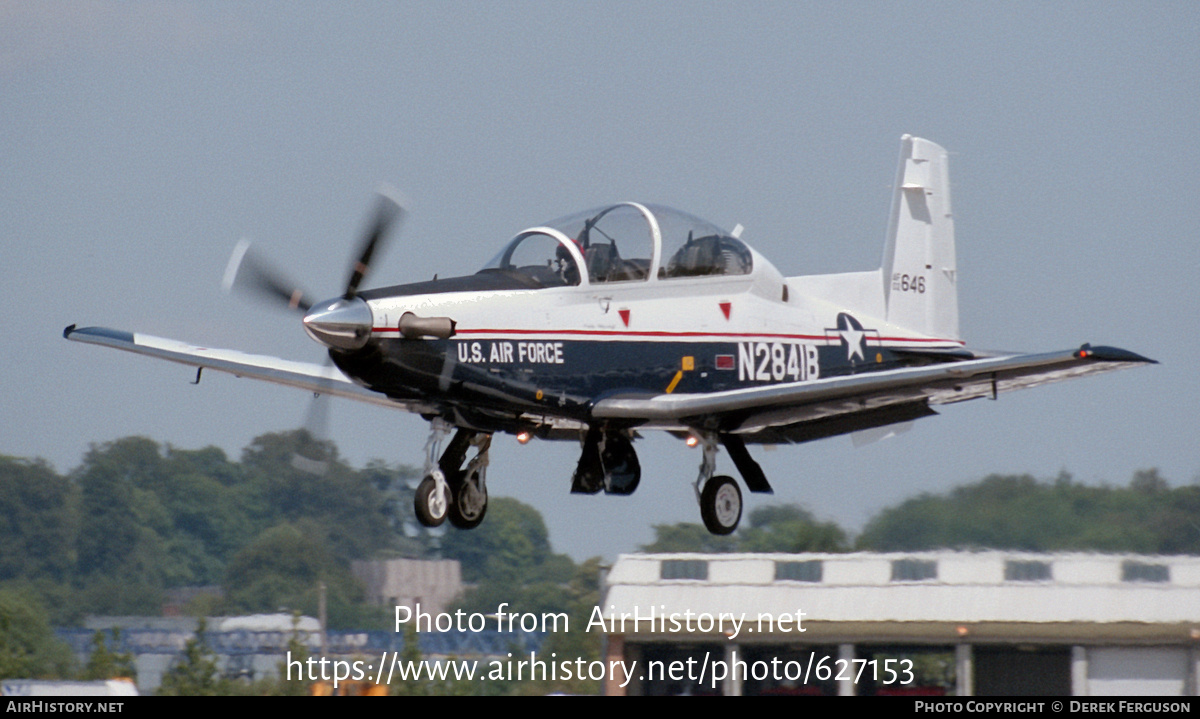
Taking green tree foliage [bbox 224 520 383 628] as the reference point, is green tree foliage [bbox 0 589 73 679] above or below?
below

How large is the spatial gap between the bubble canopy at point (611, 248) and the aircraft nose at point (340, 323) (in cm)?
184

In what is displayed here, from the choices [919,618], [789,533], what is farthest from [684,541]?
[919,618]

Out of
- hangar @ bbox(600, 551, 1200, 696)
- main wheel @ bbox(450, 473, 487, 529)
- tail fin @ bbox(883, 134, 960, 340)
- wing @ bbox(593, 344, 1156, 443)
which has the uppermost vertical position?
tail fin @ bbox(883, 134, 960, 340)

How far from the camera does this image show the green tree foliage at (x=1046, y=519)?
21312 millimetres

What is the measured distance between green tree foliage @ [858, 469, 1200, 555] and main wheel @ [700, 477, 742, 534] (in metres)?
6.62

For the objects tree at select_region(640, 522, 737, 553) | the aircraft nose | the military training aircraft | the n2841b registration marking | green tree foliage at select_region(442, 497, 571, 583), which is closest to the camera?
the aircraft nose

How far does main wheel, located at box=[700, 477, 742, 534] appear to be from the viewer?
1574 centimetres

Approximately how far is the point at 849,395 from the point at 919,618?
914 cm

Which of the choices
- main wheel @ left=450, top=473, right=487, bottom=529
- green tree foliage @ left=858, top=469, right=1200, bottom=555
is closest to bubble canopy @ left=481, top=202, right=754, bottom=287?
main wheel @ left=450, top=473, right=487, bottom=529

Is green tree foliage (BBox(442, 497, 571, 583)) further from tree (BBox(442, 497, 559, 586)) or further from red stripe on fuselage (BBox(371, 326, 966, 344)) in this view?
red stripe on fuselage (BBox(371, 326, 966, 344))

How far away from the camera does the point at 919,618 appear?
23297 millimetres
